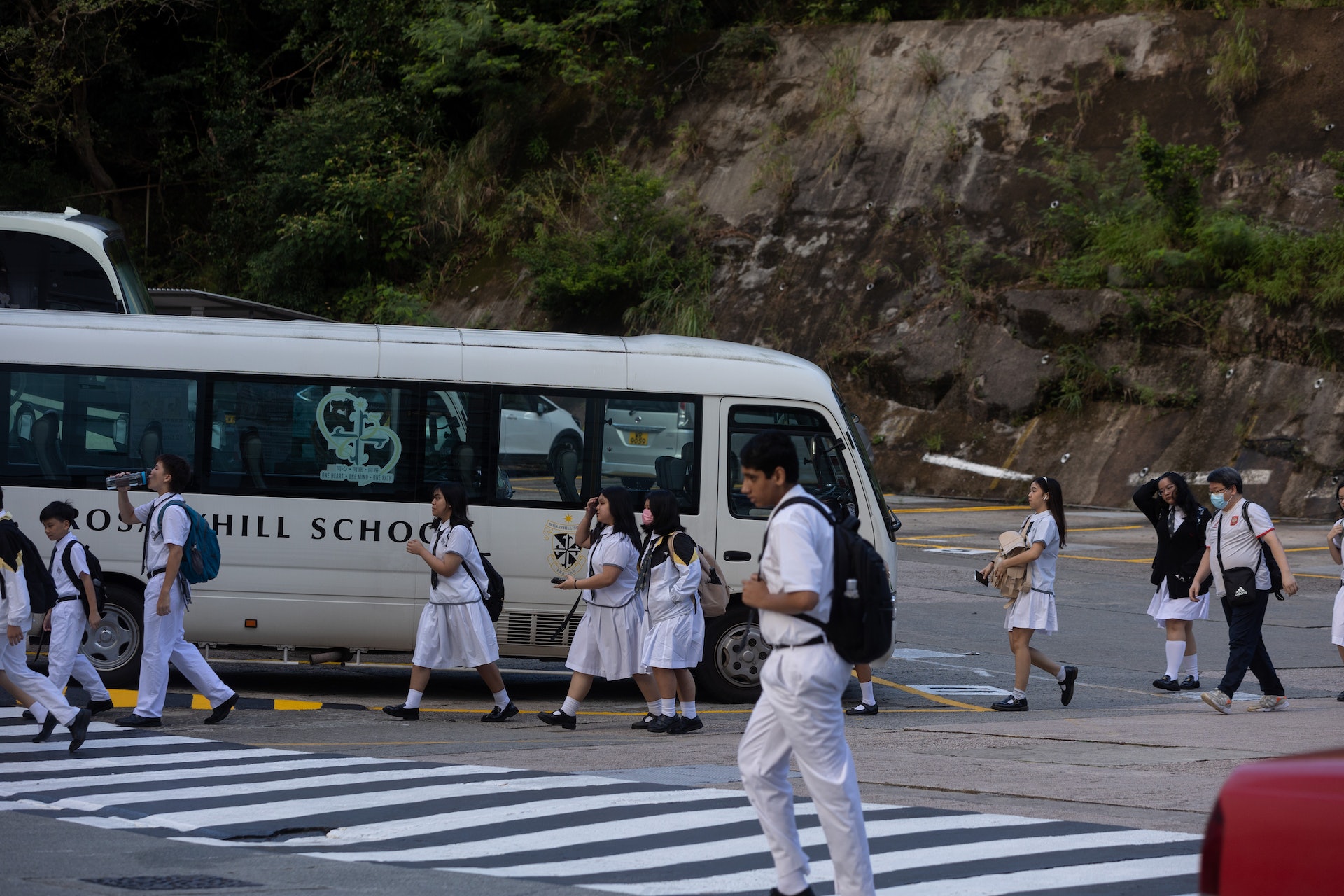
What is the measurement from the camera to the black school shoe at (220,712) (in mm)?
10656

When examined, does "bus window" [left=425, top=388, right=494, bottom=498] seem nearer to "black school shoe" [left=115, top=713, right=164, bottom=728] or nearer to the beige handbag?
"black school shoe" [left=115, top=713, right=164, bottom=728]

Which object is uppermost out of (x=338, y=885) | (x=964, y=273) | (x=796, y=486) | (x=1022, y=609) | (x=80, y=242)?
(x=964, y=273)

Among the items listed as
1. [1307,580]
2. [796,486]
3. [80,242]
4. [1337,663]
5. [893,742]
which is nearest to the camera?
[796,486]

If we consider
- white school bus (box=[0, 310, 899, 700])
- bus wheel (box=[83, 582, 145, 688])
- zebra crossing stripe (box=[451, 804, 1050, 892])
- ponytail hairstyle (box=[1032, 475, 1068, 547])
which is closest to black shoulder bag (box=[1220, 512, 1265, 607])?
ponytail hairstyle (box=[1032, 475, 1068, 547])

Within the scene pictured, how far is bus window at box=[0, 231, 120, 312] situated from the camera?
17047 mm

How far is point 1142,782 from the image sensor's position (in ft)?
28.9

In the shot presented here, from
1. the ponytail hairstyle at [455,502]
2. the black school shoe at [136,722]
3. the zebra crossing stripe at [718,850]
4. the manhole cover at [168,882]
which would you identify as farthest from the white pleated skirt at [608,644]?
the manhole cover at [168,882]

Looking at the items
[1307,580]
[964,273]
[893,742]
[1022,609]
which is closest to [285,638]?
[893,742]

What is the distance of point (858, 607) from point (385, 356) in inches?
288

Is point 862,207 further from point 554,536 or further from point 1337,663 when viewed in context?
point 554,536

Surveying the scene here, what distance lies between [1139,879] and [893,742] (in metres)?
3.71

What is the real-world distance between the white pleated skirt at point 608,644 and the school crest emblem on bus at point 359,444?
2422 millimetres

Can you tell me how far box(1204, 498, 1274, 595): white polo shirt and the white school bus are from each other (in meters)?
2.62

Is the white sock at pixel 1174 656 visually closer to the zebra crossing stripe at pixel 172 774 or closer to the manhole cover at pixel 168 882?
the zebra crossing stripe at pixel 172 774
